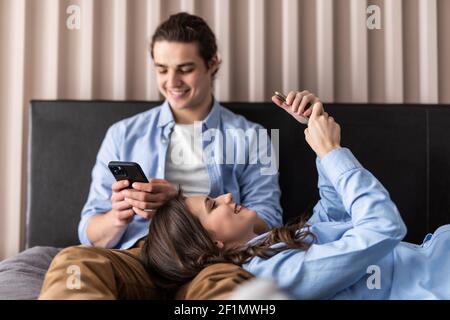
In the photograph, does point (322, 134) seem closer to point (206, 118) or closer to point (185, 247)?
point (185, 247)

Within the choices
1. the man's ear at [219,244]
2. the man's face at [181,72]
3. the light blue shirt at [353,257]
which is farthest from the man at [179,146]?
the light blue shirt at [353,257]

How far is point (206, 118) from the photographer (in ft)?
5.08

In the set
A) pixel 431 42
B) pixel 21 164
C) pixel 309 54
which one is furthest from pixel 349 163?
pixel 21 164

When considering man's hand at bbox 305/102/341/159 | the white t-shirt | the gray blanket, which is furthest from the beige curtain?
man's hand at bbox 305/102/341/159

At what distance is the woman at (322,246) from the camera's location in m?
0.92

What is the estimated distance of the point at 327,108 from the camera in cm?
161

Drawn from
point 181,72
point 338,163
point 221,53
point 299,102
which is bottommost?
point 338,163

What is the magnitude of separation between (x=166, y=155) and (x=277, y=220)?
339mm

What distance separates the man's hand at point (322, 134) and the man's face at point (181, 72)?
1.53 feet

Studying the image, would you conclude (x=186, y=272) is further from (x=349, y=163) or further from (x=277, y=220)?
(x=277, y=220)

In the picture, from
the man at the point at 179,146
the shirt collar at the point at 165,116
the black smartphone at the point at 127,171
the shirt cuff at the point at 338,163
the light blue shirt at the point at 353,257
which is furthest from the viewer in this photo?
the shirt collar at the point at 165,116

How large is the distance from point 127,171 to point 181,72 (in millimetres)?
394

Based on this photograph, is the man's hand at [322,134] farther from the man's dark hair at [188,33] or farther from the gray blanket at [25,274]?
the gray blanket at [25,274]

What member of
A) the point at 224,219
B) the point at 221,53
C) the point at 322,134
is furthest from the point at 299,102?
the point at 221,53
